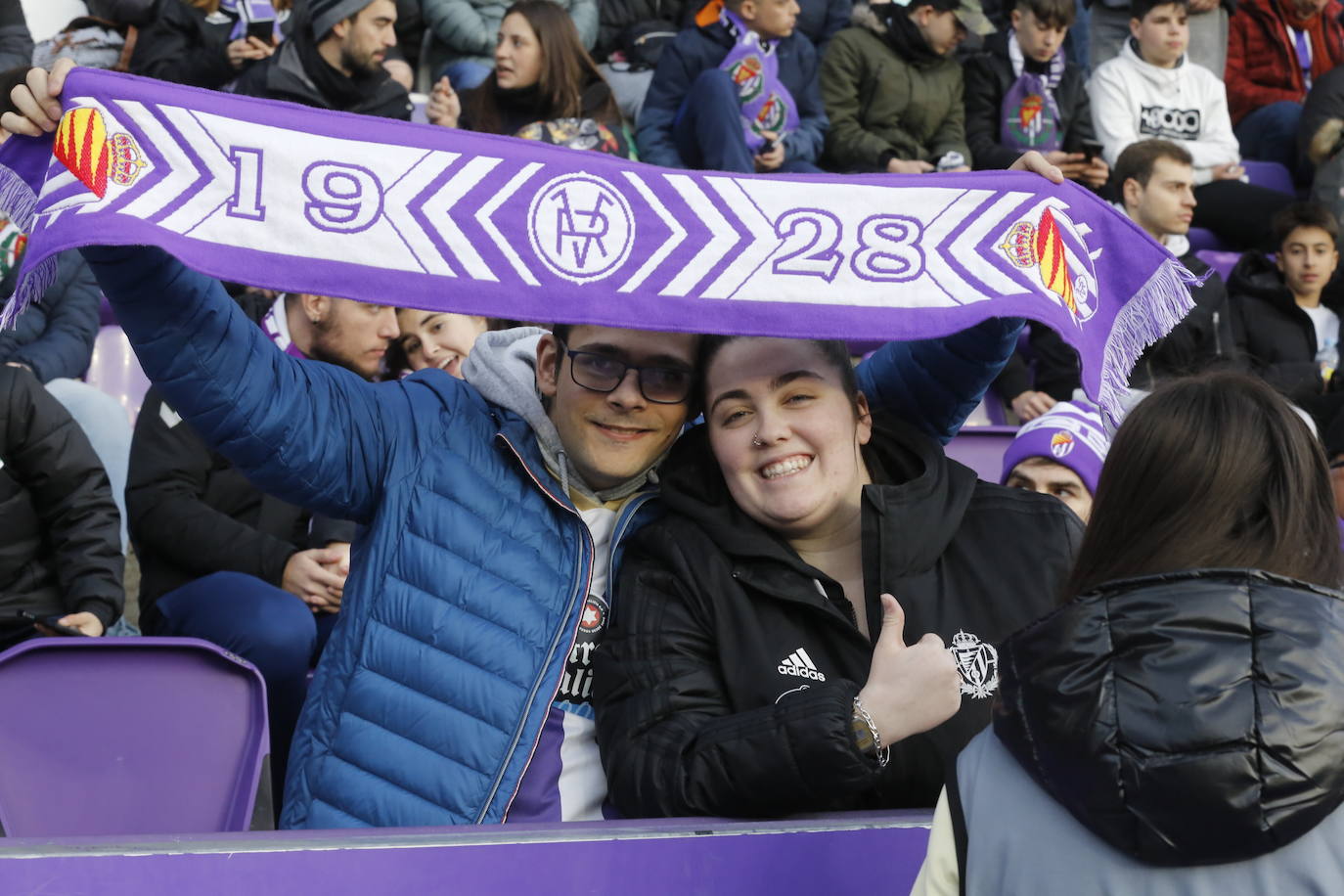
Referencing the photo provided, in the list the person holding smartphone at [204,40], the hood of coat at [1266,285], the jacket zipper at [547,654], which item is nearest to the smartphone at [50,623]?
the jacket zipper at [547,654]

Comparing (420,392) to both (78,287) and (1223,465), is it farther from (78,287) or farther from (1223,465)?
(78,287)

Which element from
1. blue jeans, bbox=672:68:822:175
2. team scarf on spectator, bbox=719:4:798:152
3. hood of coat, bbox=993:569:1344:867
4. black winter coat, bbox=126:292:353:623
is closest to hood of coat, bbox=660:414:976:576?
hood of coat, bbox=993:569:1344:867

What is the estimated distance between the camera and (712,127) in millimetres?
6168

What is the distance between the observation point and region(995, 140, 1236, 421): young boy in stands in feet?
19.1

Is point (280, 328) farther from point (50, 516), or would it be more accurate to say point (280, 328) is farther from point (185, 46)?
point (185, 46)

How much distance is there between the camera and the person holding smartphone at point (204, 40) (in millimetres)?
6203

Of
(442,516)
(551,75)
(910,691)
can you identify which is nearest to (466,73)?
(551,75)

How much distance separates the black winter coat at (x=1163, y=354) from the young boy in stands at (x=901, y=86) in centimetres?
148

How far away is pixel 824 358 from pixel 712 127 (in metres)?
3.80

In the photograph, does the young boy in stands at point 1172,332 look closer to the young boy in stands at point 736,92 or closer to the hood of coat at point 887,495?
the young boy in stands at point 736,92

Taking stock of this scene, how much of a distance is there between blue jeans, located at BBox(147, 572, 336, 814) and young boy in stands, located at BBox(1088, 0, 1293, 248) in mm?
5481

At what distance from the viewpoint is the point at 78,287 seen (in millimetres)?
5152

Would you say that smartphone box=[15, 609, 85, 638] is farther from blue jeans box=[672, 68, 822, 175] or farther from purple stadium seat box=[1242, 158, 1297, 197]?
purple stadium seat box=[1242, 158, 1297, 197]

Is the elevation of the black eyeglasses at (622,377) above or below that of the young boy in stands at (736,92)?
above
